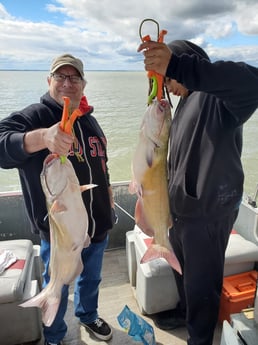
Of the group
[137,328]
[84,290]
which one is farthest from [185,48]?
→ [137,328]

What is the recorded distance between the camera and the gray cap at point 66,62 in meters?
1.85

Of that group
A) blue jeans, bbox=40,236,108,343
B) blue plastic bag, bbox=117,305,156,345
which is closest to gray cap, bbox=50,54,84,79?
blue jeans, bbox=40,236,108,343

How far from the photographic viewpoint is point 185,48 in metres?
1.79

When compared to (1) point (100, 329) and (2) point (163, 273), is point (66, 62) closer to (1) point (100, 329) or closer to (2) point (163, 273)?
(2) point (163, 273)

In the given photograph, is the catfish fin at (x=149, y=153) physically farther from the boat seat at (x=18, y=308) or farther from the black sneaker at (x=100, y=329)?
the black sneaker at (x=100, y=329)

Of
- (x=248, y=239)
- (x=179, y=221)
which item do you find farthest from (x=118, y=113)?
(x=179, y=221)

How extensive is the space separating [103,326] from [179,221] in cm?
120

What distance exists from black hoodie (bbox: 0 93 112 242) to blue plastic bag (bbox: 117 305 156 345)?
0.73m

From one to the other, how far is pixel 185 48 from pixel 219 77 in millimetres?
631

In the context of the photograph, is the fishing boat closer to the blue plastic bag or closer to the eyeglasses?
the blue plastic bag

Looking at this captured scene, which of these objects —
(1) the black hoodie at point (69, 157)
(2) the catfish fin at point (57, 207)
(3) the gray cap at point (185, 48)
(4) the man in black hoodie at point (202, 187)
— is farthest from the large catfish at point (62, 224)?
(3) the gray cap at point (185, 48)

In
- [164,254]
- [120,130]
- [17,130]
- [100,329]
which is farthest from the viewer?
[120,130]

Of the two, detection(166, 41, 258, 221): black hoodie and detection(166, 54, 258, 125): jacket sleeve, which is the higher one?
detection(166, 54, 258, 125): jacket sleeve

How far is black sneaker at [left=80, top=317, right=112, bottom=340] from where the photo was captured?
242 cm
